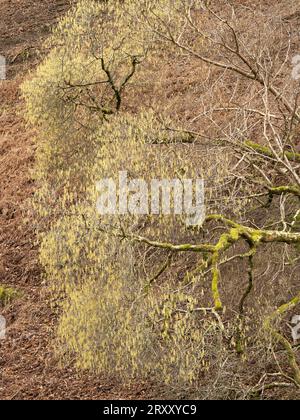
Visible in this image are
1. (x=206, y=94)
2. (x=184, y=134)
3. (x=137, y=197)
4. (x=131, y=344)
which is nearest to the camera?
(x=131, y=344)

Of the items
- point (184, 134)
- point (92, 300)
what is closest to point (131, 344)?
point (92, 300)

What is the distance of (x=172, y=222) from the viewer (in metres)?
15.5

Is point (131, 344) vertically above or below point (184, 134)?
below

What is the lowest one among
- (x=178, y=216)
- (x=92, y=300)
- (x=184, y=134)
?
(x=92, y=300)

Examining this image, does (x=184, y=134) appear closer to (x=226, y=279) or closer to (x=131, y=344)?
(x=226, y=279)

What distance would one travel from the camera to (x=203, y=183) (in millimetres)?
15570

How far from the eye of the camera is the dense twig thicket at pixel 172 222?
45.0 ft

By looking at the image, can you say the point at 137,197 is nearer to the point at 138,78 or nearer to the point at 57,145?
the point at 57,145

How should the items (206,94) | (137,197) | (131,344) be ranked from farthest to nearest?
(206,94)
(137,197)
(131,344)

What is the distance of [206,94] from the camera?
20844mm

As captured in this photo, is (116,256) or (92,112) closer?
(116,256)

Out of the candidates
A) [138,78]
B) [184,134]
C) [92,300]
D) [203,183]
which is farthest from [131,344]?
[138,78]

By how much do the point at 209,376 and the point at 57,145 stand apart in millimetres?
8371

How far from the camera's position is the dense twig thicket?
45.0 feet
